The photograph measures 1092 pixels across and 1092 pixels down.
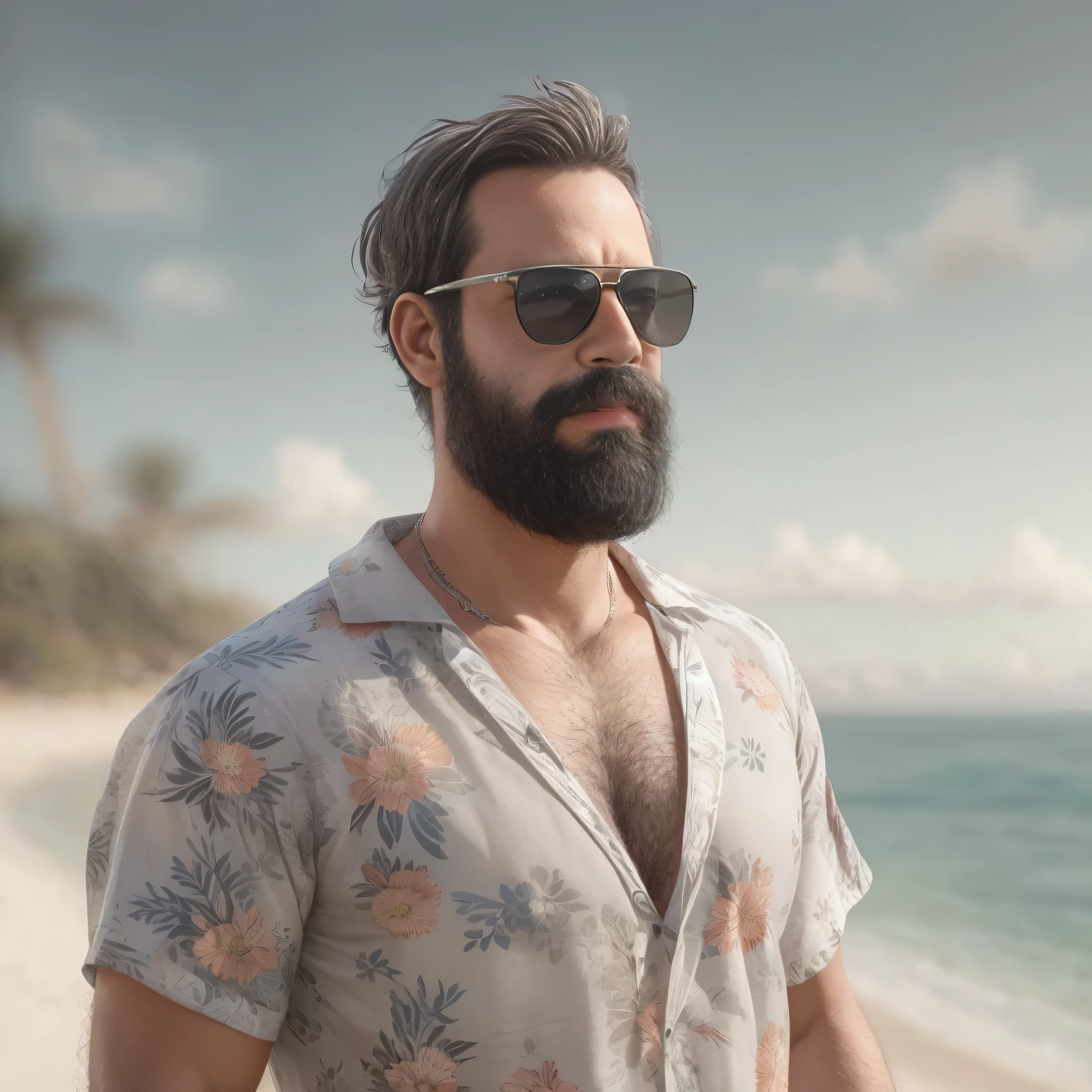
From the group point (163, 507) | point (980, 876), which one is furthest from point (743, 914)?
point (163, 507)

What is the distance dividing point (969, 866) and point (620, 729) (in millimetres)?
21855

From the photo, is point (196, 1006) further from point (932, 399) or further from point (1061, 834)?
point (932, 399)

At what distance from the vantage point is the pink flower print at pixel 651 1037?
1.28 meters

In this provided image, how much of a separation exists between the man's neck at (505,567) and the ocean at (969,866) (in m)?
9.82

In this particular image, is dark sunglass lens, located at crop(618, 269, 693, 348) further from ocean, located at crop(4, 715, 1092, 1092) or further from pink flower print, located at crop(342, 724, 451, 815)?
ocean, located at crop(4, 715, 1092, 1092)

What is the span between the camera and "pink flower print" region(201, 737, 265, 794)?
1.23 m

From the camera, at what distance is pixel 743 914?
144 centimetres

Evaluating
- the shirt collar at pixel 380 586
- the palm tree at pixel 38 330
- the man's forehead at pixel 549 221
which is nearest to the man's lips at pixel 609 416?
the man's forehead at pixel 549 221

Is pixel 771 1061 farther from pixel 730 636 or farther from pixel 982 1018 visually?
pixel 982 1018

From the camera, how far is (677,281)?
1747mm

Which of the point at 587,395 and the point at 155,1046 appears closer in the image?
the point at 155,1046

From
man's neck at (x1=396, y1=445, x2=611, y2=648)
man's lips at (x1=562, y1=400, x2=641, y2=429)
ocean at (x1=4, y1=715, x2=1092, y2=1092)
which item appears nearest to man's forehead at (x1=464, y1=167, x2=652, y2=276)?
man's lips at (x1=562, y1=400, x2=641, y2=429)

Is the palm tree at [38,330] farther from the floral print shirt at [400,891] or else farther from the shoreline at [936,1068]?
the floral print shirt at [400,891]

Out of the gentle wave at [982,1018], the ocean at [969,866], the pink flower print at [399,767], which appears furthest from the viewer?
the ocean at [969,866]
